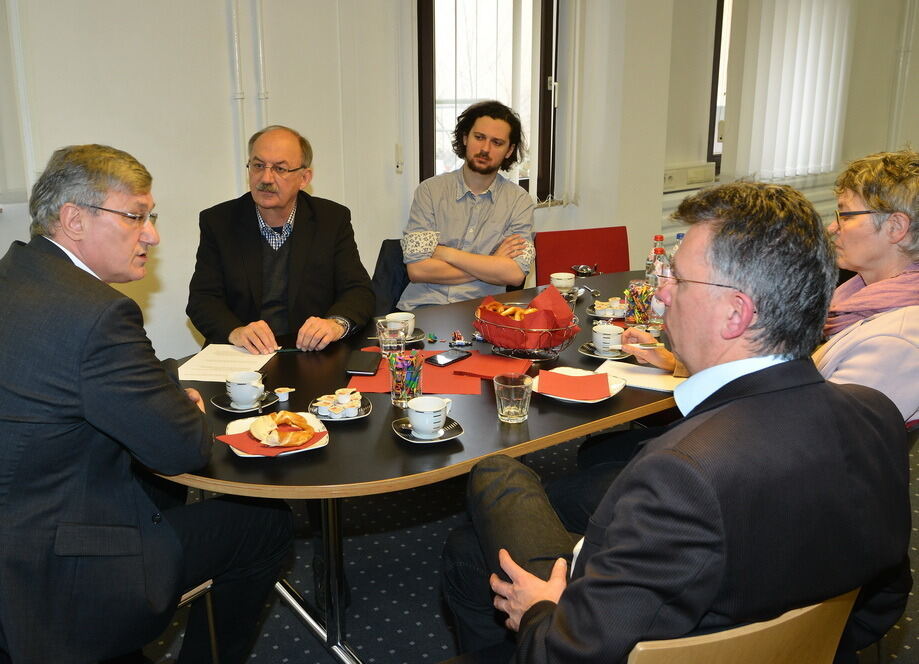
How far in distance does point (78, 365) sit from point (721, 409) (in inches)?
45.0

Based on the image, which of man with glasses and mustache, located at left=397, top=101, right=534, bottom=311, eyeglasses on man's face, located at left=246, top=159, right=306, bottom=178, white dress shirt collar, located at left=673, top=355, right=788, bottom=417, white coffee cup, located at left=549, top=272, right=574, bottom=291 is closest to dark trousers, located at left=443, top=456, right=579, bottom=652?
white dress shirt collar, located at left=673, top=355, right=788, bottom=417

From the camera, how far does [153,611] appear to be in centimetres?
166

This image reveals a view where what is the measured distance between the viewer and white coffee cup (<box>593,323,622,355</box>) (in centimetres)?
239

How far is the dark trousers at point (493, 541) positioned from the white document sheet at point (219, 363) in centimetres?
79

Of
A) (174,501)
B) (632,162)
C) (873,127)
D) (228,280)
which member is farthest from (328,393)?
(873,127)

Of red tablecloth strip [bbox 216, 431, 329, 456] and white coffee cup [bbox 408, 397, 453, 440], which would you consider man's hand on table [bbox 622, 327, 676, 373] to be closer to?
white coffee cup [bbox 408, 397, 453, 440]

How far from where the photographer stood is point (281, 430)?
5.74 ft

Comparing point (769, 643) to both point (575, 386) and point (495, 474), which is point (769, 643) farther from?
point (575, 386)

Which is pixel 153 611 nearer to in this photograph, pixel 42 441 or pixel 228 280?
pixel 42 441

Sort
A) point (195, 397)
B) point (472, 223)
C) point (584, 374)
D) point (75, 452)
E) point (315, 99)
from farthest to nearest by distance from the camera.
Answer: point (315, 99) → point (472, 223) → point (584, 374) → point (195, 397) → point (75, 452)

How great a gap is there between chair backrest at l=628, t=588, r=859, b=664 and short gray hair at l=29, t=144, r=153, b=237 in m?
1.46

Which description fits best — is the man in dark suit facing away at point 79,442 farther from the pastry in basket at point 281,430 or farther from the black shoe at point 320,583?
the black shoe at point 320,583

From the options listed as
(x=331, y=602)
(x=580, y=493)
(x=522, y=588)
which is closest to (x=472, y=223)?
(x=580, y=493)

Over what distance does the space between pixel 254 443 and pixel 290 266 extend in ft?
4.59
